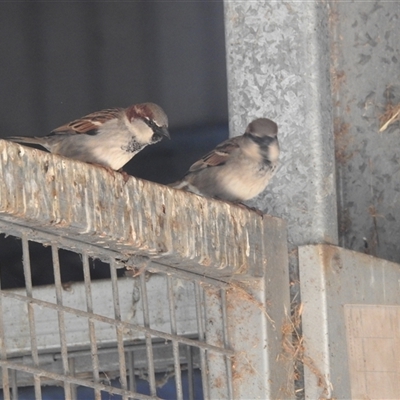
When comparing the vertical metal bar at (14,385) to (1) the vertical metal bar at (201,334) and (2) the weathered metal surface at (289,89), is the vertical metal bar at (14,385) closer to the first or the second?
(1) the vertical metal bar at (201,334)

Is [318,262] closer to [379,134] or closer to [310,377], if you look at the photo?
[310,377]

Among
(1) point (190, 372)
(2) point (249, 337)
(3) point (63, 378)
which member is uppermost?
(3) point (63, 378)

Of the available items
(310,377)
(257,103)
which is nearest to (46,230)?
(310,377)

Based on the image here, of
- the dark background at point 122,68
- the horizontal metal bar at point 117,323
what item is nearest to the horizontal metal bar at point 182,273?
the horizontal metal bar at point 117,323

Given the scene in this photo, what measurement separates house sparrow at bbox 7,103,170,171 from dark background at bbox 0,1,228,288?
3.41 feet

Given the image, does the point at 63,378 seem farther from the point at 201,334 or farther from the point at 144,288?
the point at 201,334

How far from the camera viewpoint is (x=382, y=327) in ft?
10.2

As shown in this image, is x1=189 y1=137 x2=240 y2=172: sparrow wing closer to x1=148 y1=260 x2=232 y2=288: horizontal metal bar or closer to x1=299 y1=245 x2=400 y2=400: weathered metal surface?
x1=299 y1=245 x2=400 y2=400: weathered metal surface

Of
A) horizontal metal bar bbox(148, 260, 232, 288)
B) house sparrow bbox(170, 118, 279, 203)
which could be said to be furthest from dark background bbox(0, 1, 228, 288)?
horizontal metal bar bbox(148, 260, 232, 288)

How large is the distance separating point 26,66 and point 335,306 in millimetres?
1915

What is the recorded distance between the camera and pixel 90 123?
10.5 ft

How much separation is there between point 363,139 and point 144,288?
48.3 inches

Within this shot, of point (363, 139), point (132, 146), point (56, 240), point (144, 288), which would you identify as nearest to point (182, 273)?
point (144, 288)

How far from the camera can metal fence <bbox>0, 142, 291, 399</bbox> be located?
2.15 meters
